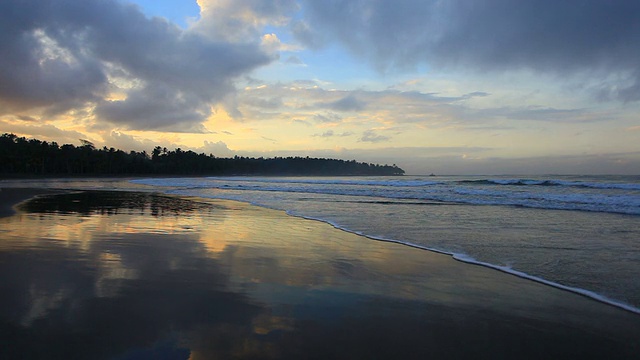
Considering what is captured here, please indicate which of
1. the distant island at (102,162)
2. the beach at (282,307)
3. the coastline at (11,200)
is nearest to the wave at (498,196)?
the coastline at (11,200)

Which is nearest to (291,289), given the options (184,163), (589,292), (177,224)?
(589,292)

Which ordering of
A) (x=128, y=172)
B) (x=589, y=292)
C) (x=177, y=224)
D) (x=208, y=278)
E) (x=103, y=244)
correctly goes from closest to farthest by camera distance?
(x=589, y=292), (x=208, y=278), (x=103, y=244), (x=177, y=224), (x=128, y=172)

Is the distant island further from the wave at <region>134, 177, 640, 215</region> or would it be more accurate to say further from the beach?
the beach

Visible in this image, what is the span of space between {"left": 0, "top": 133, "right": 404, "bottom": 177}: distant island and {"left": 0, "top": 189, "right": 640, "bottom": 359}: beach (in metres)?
86.5

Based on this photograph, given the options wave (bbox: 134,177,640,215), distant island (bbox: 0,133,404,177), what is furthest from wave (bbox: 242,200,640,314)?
A: distant island (bbox: 0,133,404,177)

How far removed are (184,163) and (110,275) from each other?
129 meters

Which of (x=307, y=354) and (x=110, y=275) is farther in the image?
(x=110, y=275)

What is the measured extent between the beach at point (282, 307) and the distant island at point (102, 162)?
86.5 m

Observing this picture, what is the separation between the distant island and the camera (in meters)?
83.4

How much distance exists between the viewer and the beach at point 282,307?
306 cm

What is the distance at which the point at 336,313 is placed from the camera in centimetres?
384

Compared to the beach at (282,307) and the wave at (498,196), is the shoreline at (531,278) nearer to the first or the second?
the beach at (282,307)

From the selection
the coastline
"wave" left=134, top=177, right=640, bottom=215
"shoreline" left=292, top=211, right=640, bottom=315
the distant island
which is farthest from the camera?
the distant island

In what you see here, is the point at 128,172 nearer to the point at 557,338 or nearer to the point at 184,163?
the point at 184,163
